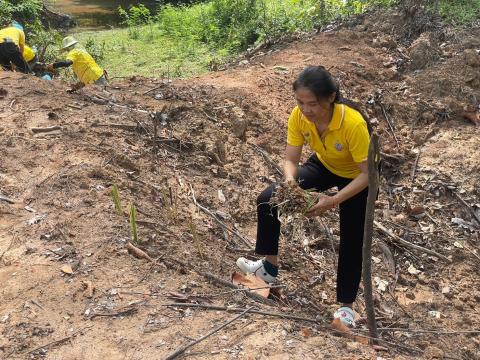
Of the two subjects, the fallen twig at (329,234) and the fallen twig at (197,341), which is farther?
the fallen twig at (329,234)

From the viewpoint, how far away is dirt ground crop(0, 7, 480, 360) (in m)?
2.51

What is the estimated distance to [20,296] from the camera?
2.65 metres

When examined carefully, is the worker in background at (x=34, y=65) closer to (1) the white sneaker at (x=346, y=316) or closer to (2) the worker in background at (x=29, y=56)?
(2) the worker in background at (x=29, y=56)

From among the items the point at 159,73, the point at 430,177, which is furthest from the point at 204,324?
the point at 159,73

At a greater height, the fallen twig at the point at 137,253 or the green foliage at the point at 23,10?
the green foliage at the point at 23,10

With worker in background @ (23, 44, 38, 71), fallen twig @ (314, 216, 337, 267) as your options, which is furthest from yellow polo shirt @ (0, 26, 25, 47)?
fallen twig @ (314, 216, 337, 267)

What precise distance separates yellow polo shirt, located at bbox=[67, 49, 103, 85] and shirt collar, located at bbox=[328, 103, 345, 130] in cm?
506

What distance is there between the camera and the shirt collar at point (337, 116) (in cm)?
272

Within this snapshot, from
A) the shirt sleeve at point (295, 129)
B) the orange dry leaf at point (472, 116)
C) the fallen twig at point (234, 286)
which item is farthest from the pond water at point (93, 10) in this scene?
the fallen twig at point (234, 286)

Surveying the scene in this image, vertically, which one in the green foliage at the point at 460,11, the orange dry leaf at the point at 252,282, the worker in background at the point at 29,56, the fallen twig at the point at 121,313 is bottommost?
the orange dry leaf at the point at 252,282

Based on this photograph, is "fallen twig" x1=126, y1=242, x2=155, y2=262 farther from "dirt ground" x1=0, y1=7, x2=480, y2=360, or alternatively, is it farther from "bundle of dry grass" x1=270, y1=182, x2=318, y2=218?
"bundle of dry grass" x1=270, y1=182, x2=318, y2=218

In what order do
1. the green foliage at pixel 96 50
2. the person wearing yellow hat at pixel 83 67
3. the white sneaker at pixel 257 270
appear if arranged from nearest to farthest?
the white sneaker at pixel 257 270
the person wearing yellow hat at pixel 83 67
the green foliage at pixel 96 50

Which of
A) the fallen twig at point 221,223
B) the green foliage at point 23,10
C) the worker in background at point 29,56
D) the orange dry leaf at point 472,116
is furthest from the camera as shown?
the green foliage at point 23,10

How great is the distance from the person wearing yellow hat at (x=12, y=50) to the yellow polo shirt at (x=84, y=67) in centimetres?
61
